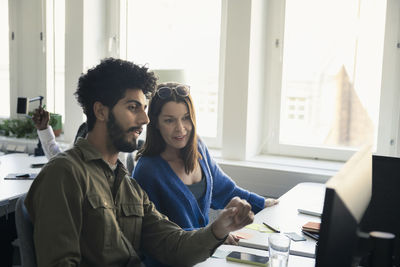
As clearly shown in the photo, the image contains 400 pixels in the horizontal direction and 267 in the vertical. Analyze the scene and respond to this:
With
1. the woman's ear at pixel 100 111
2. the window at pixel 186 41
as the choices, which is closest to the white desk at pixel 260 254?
the woman's ear at pixel 100 111

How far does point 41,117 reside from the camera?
2.93 m

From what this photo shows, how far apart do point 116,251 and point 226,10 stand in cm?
249

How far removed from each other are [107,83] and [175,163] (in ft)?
2.41

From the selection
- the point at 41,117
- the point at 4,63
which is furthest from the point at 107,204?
the point at 4,63

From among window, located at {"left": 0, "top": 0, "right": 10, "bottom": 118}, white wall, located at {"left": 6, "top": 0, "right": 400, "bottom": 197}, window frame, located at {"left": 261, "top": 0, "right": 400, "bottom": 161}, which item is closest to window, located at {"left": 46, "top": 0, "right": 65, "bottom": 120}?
white wall, located at {"left": 6, "top": 0, "right": 400, "bottom": 197}

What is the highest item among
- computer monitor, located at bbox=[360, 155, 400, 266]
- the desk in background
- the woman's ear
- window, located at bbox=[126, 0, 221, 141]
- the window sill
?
window, located at bbox=[126, 0, 221, 141]

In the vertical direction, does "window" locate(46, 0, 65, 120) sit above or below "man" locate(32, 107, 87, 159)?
above

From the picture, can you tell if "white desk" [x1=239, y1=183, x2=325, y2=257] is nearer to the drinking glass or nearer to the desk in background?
the drinking glass

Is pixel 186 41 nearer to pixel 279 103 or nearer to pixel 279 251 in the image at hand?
pixel 279 103

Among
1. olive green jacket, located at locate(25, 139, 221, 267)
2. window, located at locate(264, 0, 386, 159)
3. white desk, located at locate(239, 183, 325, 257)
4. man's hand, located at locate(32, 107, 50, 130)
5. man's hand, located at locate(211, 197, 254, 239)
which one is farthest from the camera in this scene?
window, located at locate(264, 0, 386, 159)

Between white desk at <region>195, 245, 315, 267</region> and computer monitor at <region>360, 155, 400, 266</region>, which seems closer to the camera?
computer monitor at <region>360, 155, 400, 266</region>

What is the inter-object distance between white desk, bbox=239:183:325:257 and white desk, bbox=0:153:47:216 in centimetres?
130

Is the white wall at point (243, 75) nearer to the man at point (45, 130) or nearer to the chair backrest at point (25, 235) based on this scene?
the man at point (45, 130)

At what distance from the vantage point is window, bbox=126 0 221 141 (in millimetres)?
3625
